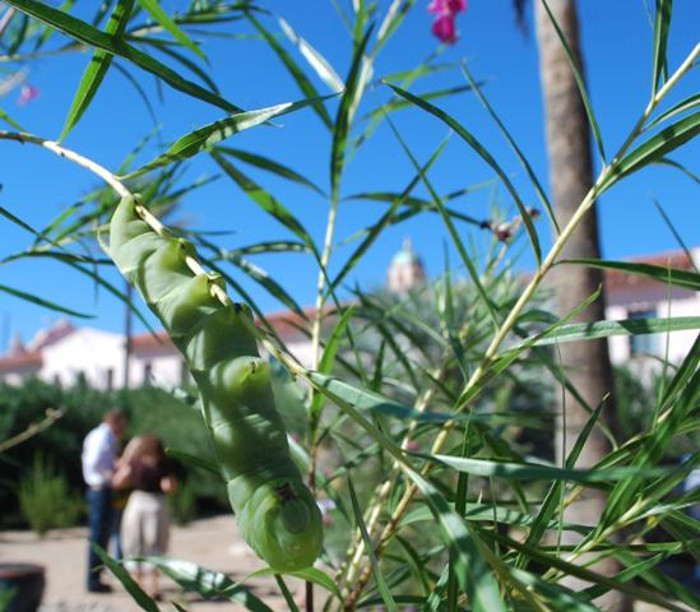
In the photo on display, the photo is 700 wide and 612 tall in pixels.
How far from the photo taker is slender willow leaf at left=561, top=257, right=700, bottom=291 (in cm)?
47

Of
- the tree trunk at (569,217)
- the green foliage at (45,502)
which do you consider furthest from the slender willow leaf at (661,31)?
the green foliage at (45,502)

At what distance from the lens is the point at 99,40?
0.41 metres

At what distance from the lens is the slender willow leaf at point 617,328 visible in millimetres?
449

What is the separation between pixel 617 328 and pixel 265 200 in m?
0.37

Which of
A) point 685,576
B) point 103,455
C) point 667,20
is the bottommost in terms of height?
point 685,576

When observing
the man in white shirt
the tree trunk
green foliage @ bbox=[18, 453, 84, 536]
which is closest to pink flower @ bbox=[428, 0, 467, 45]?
the tree trunk

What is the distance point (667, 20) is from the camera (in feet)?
1.59

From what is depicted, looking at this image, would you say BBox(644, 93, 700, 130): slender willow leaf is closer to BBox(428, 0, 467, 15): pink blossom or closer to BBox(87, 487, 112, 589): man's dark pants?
BBox(428, 0, 467, 15): pink blossom

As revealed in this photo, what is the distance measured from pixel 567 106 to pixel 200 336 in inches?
→ 117

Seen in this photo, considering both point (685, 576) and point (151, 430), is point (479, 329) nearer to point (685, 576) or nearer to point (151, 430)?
point (685, 576)

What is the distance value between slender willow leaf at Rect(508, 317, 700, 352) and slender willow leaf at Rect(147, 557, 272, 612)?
0.80 ft

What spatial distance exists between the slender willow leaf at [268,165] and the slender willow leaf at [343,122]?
3cm

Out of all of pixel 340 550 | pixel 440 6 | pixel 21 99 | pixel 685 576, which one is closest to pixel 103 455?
pixel 340 550

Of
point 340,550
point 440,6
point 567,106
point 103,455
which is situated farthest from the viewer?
point 103,455
